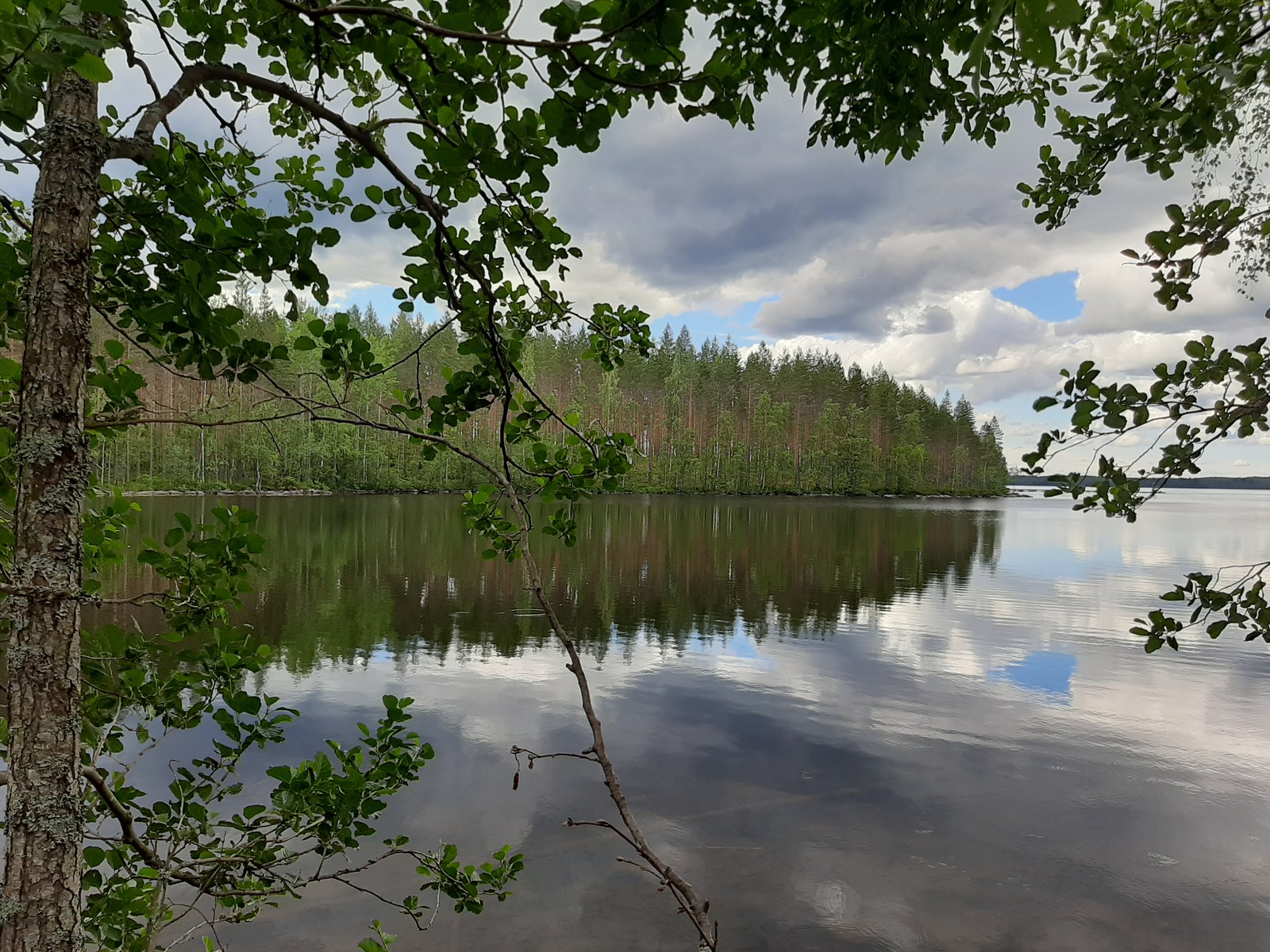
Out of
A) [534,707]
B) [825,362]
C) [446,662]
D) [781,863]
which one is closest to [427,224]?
[781,863]

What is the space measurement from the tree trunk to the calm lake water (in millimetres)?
5096

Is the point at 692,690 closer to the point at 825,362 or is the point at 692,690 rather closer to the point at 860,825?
the point at 860,825

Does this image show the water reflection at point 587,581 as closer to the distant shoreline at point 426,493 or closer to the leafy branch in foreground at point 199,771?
the distant shoreline at point 426,493

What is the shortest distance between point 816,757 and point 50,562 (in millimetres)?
9752

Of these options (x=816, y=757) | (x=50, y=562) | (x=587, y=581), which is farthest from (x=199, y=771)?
(x=587, y=581)

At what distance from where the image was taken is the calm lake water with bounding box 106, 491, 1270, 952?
6.07 m

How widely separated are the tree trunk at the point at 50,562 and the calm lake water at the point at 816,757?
16.7ft

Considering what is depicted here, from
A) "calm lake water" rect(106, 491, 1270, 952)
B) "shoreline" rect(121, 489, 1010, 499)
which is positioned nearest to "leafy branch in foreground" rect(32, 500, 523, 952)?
"calm lake water" rect(106, 491, 1270, 952)

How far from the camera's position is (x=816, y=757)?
30.8 ft

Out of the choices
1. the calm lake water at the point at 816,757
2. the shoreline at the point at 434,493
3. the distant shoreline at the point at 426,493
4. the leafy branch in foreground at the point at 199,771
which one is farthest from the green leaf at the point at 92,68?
the shoreline at the point at 434,493

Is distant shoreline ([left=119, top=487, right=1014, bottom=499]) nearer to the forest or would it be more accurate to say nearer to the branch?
the forest

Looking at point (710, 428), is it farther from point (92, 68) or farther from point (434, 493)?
point (92, 68)

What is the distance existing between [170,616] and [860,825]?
782 cm

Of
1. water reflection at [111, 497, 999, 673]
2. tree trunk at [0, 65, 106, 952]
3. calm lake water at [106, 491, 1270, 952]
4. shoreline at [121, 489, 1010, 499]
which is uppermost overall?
tree trunk at [0, 65, 106, 952]
